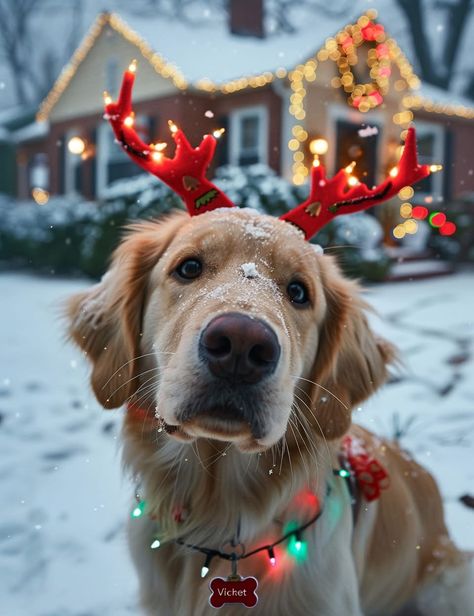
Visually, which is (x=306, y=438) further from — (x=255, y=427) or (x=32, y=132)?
(x=32, y=132)

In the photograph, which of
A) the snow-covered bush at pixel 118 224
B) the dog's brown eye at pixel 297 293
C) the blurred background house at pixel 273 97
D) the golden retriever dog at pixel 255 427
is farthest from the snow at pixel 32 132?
the dog's brown eye at pixel 297 293

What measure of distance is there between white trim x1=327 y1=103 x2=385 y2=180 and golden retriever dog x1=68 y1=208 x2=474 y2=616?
10.6 meters

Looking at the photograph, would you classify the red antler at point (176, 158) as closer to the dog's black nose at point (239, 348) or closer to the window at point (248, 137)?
the dog's black nose at point (239, 348)

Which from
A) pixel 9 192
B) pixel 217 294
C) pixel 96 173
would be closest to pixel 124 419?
pixel 217 294

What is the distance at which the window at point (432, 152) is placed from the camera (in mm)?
15664

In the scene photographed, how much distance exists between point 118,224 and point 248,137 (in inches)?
224

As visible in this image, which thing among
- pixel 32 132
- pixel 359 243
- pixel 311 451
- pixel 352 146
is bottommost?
pixel 311 451

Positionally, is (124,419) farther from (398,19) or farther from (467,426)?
(398,19)

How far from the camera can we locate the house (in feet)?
39.3

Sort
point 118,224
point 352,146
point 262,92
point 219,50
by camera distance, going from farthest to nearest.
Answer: point 219,50
point 352,146
point 262,92
point 118,224

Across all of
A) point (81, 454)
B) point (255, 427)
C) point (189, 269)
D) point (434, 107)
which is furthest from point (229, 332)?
point (434, 107)

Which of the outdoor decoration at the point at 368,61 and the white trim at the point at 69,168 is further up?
the outdoor decoration at the point at 368,61

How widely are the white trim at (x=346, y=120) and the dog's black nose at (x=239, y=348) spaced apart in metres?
11.3

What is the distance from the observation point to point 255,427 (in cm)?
151
